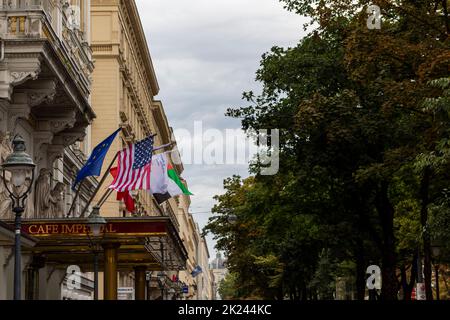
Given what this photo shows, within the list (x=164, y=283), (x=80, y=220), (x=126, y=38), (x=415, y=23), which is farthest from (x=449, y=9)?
(x=164, y=283)

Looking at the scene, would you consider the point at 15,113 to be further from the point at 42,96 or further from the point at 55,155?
the point at 55,155

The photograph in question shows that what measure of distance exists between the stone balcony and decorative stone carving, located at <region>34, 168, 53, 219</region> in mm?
511

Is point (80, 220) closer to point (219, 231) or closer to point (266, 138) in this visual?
point (266, 138)

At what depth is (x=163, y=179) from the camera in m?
32.7

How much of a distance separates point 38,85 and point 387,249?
677 inches

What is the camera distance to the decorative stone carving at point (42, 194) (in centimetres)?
3372

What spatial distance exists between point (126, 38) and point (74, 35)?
28836 mm

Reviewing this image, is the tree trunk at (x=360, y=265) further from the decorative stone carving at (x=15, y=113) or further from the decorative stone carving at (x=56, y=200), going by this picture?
the decorative stone carving at (x=15, y=113)

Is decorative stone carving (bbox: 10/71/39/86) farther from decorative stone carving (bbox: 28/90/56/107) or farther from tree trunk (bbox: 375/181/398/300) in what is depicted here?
tree trunk (bbox: 375/181/398/300)

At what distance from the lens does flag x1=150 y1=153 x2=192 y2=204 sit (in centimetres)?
3241

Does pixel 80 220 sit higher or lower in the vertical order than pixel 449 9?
lower

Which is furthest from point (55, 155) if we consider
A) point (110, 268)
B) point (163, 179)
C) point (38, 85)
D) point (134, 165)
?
point (38, 85)

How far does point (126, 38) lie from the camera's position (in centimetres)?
7019

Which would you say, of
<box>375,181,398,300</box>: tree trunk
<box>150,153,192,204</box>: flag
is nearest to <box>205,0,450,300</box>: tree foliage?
<box>375,181,398,300</box>: tree trunk
